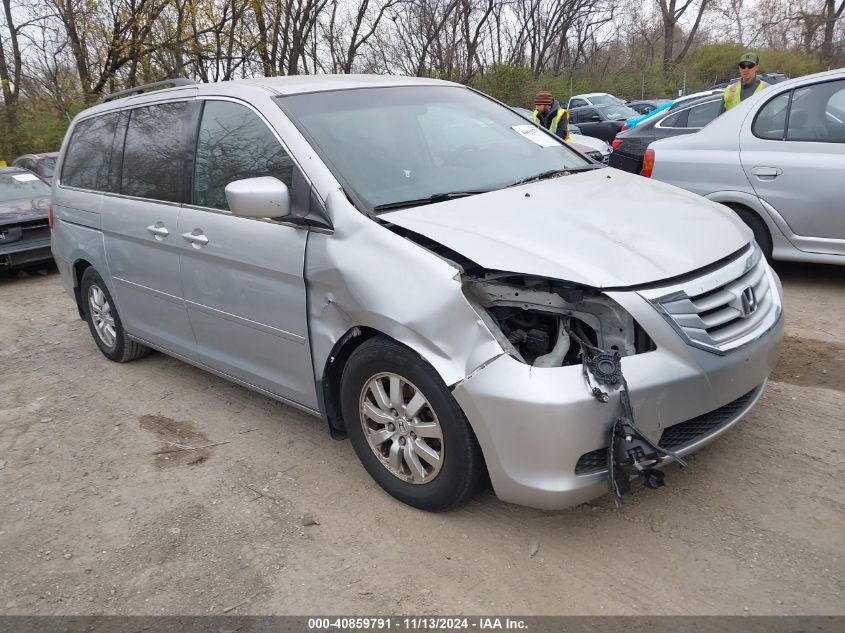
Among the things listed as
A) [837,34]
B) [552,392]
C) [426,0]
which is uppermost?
[426,0]

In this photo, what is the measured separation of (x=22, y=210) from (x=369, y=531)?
8.12 meters

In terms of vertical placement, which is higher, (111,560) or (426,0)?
(426,0)

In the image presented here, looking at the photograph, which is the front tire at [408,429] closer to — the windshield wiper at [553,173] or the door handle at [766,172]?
the windshield wiper at [553,173]

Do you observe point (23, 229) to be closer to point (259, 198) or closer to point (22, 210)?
point (22, 210)

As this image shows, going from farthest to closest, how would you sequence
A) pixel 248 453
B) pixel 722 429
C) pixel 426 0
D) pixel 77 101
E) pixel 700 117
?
pixel 426 0 → pixel 77 101 → pixel 700 117 → pixel 248 453 → pixel 722 429

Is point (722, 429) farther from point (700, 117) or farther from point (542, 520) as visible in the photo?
point (700, 117)

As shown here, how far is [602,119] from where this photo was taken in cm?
1936

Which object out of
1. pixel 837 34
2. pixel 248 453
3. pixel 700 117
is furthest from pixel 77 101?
pixel 837 34

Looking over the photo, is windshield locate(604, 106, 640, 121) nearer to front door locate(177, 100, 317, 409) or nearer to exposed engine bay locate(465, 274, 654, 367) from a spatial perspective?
front door locate(177, 100, 317, 409)

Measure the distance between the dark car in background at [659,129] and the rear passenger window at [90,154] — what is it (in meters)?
5.16

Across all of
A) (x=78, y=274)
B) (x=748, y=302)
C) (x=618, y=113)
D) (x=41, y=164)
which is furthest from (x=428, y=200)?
(x=618, y=113)

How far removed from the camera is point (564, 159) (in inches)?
158

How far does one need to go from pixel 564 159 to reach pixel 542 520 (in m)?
2.04

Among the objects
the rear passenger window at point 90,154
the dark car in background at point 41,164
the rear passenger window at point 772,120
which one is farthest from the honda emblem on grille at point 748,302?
the dark car in background at point 41,164
